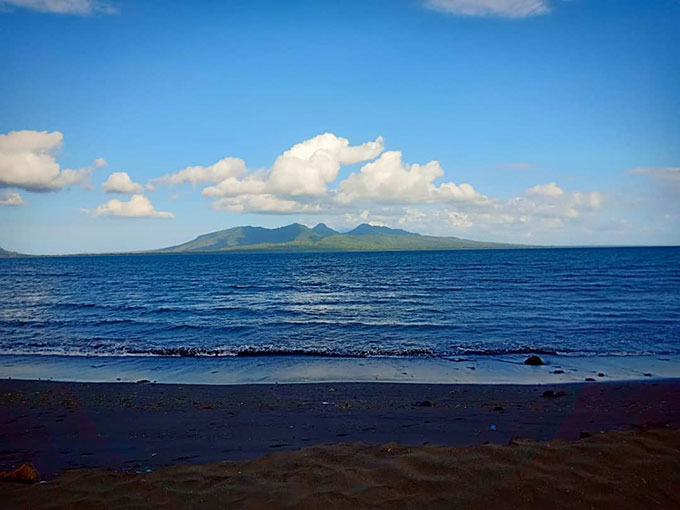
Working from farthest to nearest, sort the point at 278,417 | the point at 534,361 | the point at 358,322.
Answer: the point at 358,322 → the point at 534,361 → the point at 278,417

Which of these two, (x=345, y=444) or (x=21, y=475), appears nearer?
(x=21, y=475)

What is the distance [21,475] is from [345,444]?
5.10 metres

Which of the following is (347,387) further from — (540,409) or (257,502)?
(257,502)

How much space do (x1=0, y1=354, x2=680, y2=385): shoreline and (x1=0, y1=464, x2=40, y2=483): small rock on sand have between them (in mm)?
8373

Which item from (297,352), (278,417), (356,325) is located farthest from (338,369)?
(356,325)

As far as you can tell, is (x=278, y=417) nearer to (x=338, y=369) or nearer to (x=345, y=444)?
(x=345, y=444)

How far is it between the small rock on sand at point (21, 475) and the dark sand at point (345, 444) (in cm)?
44

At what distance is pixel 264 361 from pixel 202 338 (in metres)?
6.73

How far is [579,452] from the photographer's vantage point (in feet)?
22.2

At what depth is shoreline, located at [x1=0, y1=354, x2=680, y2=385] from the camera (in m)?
15.3

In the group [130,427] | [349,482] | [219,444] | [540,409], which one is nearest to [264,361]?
[130,427]

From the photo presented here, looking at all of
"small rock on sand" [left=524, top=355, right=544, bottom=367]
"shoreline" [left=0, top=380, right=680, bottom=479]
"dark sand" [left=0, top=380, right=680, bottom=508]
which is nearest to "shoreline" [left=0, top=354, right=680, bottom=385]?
"small rock on sand" [left=524, top=355, right=544, bottom=367]

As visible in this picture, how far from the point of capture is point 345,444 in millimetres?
7766

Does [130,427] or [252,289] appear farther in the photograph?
[252,289]
